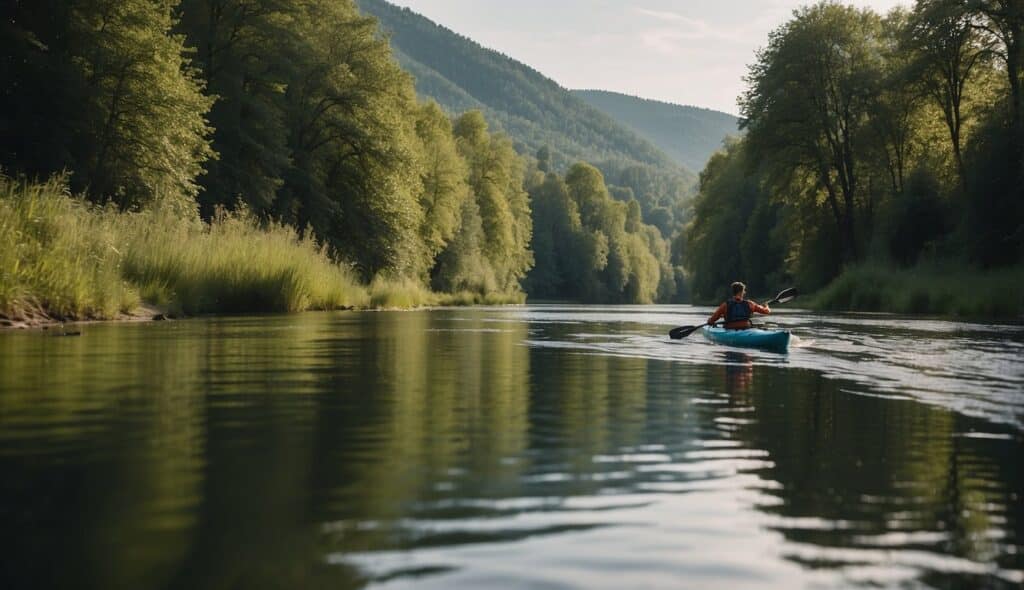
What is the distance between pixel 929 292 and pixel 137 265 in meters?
23.4

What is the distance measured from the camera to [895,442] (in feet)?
18.6

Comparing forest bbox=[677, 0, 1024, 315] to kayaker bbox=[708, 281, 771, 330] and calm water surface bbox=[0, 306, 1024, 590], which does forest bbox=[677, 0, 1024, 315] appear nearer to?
kayaker bbox=[708, 281, 771, 330]

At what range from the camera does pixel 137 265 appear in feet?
69.2

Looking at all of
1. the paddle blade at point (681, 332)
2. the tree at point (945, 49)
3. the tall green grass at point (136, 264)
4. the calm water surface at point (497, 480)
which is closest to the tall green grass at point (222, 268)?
the tall green grass at point (136, 264)

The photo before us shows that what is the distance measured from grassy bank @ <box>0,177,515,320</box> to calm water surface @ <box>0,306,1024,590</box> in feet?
23.6

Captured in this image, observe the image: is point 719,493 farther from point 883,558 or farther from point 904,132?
point 904,132

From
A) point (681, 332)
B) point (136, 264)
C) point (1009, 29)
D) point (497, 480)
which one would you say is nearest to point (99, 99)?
point (136, 264)

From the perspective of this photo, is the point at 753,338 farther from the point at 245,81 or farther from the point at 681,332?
the point at 245,81

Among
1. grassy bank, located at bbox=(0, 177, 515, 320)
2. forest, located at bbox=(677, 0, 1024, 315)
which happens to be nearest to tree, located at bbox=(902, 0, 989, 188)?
forest, located at bbox=(677, 0, 1024, 315)

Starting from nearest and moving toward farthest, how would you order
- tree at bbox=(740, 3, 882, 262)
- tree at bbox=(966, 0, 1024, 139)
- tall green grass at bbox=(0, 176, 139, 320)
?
tall green grass at bbox=(0, 176, 139, 320) → tree at bbox=(966, 0, 1024, 139) → tree at bbox=(740, 3, 882, 262)

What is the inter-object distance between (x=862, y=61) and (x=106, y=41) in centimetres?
3253

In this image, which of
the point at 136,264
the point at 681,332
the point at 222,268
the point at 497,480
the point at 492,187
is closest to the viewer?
the point at 497,480

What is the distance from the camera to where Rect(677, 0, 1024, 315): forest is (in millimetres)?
30703

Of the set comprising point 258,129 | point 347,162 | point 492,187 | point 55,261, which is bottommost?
point 55,261
